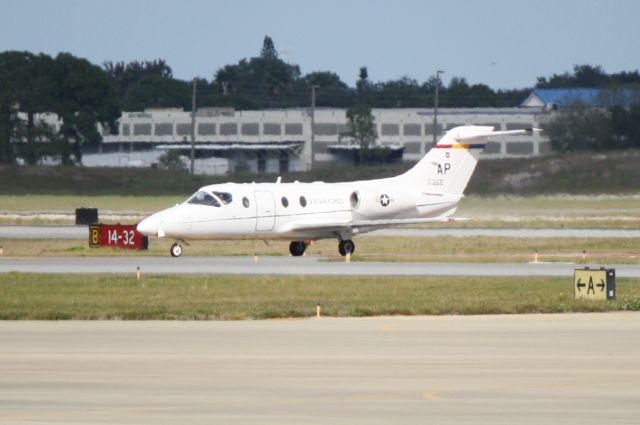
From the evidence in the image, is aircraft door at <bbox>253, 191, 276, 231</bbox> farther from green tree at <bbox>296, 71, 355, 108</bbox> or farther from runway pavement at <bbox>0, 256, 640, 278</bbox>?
green tree at <bbox>296, 71, 355, 108</bbox>

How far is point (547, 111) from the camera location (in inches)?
3531

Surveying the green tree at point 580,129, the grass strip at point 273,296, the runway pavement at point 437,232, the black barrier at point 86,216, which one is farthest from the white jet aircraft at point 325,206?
the green tree at point 580,129

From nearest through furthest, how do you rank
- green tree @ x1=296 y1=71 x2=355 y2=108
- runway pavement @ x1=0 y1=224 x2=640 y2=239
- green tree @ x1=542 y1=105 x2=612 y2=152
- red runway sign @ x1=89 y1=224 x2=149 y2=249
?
red runway sign @ x1=89 y1=224 x2=149 y2=249 < runway pavement @ x1=0 y1=224 x2=640 y2=239 < green tree @ x1=542 y1=105 x2=612 y2=152 < green tree @ x1=296 y1=71 x2=355 y2=108

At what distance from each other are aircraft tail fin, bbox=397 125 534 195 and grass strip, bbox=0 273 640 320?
12.9 m

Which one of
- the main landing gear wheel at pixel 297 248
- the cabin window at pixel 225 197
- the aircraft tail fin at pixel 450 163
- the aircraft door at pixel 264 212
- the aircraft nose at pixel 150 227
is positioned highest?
the aircraft tail fin at pixel 450 163

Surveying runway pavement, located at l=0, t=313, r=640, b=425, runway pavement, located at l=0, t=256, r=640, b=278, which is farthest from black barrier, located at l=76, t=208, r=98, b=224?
runway pavement, located at l=0, t=313, r=640, b=425

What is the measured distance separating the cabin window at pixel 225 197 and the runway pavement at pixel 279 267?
2.35 m

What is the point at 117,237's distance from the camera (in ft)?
145

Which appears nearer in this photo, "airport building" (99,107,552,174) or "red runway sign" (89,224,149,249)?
"red runway sign" (89,224,149,249)

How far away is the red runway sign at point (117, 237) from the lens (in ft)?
145

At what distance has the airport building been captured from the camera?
9662 cm

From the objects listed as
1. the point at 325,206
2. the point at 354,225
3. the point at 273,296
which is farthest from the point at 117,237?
the point at 273,296

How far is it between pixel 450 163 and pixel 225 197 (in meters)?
7.96

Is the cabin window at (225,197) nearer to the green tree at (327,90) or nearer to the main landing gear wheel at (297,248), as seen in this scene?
the main landing gear wheel at (297,248)
